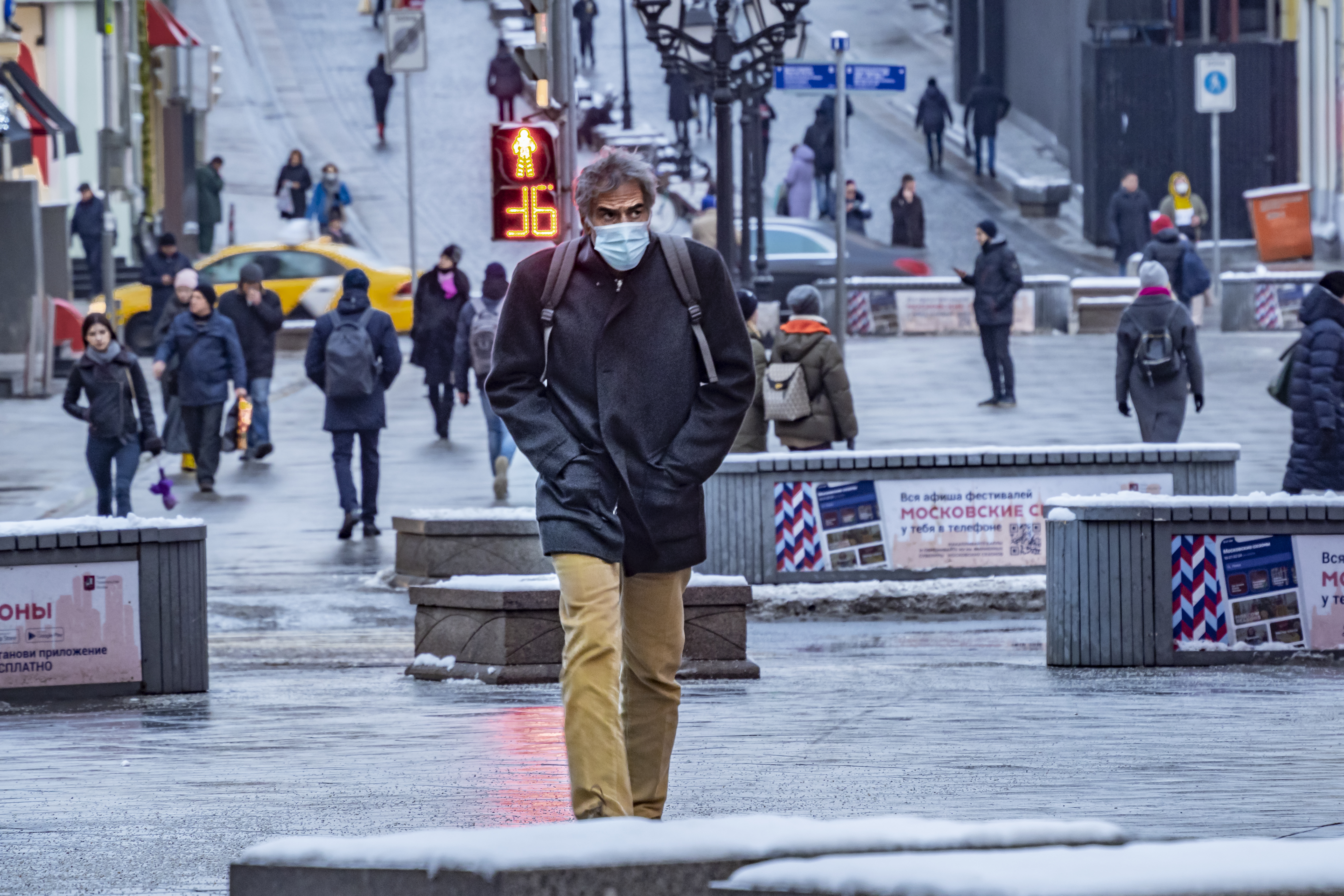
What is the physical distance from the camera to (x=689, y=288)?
214 inches

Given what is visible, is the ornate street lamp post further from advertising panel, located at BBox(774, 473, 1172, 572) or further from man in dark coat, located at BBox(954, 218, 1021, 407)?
advertising panel, located at BBox(774, 473, 1172, 572)

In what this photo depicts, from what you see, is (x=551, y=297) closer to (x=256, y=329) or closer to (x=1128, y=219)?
(x=256, y=329)

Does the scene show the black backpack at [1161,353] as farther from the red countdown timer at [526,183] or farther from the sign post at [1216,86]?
the sign post at [1216,86]

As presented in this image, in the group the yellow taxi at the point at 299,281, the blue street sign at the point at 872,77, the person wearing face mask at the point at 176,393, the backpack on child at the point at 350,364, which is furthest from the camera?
the yellow taxi at the point at 299,281

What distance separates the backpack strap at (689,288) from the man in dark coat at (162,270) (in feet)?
76.5

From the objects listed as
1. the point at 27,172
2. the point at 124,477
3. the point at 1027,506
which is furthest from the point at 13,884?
the point at 27,172

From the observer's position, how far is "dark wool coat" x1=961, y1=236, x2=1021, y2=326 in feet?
72.3

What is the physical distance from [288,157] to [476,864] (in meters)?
44.3

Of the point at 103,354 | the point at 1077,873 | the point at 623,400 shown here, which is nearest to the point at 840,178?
the point at 103,354

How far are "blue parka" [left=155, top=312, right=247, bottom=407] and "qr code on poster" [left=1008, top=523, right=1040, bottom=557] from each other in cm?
731

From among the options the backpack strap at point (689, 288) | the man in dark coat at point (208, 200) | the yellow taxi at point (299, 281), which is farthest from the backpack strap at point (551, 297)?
the man in dark coat at point (208, 200)

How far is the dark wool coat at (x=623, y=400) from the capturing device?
5328 millimetres

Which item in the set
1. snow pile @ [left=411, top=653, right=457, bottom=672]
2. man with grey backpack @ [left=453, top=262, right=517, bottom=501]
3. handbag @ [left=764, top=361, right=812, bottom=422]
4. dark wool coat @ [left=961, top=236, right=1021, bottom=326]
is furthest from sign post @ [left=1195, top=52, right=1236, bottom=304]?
snow pile @ [left=411, top=653, right=457, bottom=672]

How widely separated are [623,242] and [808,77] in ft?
53.5
